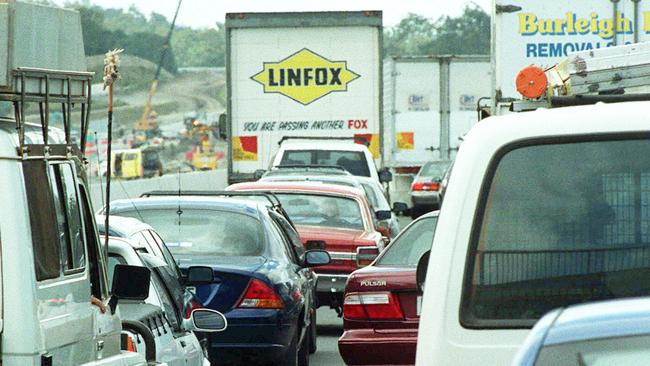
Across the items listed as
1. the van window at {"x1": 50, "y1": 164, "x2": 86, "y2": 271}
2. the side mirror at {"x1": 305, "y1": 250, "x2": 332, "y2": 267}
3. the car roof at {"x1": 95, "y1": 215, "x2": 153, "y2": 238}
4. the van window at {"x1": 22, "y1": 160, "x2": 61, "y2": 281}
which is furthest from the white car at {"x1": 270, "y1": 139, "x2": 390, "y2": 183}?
the van window at {"x1": 22, "y1": 160, "x2": 61, "y2": 281}

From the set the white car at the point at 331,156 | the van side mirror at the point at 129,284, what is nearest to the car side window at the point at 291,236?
the van side mirror at the point at 129,284

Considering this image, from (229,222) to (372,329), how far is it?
6.54 feet

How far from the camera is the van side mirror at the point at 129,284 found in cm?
694

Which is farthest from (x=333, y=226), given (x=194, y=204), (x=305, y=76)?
(x=305, y=76)

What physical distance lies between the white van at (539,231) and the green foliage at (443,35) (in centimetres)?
10281

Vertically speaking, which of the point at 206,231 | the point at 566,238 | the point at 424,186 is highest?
the point at 566,238

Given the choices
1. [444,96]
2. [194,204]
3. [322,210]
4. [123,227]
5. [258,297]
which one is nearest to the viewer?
[123,227]

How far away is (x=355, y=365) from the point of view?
11.5 m

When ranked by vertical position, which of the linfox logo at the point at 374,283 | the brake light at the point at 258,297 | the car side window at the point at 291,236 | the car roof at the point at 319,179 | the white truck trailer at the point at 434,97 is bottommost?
the brake light at the point at 258,297

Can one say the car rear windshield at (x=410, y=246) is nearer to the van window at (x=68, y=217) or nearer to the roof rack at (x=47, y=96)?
the roof rack at (x=47, y=96)

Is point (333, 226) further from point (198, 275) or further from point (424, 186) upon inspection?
point (424, 186)

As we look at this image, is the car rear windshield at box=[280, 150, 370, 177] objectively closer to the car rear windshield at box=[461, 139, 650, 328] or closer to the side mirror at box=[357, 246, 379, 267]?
the side mirror at box=[357, 246, 379, 267]

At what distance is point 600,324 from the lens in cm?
353

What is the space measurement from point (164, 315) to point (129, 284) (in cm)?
195
